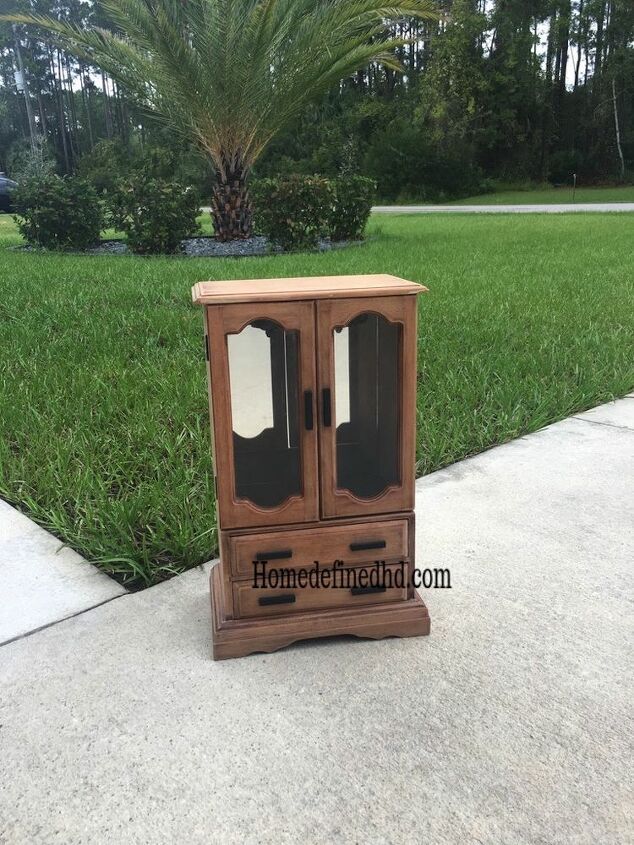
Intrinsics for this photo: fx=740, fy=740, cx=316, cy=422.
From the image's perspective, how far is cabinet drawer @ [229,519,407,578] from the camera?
1.91 m

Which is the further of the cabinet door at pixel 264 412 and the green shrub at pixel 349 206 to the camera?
the green shrub at pixel 349 206

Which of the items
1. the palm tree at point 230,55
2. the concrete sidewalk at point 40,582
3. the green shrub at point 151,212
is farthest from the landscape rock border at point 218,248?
the concrete sidewalk at point 40,582

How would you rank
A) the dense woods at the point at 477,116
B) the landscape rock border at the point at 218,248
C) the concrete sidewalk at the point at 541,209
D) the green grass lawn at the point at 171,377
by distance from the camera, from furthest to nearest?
the dense woods at the point at 477,116 < the concrete sidewalk at the point at 541,209 < the landscape rock border at the point at 218,248 < the green grass lawn at the point at 171,377

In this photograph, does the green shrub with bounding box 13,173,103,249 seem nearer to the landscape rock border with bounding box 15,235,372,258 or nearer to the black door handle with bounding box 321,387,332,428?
the landscape rock border with bounding box 15,235,372,258

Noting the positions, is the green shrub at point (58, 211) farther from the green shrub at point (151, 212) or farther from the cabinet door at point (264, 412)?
the cabinet door at point (264, 412)

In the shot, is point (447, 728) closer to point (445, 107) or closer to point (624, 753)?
point (624, 753)

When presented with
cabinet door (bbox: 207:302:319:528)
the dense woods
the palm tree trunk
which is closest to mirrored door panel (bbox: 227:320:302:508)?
cabinet door (bbox: 207:302:319:528)

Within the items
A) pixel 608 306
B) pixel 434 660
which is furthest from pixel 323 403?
pixel 608 306

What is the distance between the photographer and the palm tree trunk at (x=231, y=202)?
1162 centimetres

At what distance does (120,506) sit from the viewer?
2.59 m

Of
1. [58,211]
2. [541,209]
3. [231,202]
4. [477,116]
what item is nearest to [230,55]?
[231,202]

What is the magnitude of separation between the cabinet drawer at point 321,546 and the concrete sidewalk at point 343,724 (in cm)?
23

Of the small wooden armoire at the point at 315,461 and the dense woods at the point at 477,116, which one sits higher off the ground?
the dense woods at the point at 477,116

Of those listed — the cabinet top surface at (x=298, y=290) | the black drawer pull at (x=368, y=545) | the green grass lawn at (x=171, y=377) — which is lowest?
the green grass lawn at (x=171, y=377)
